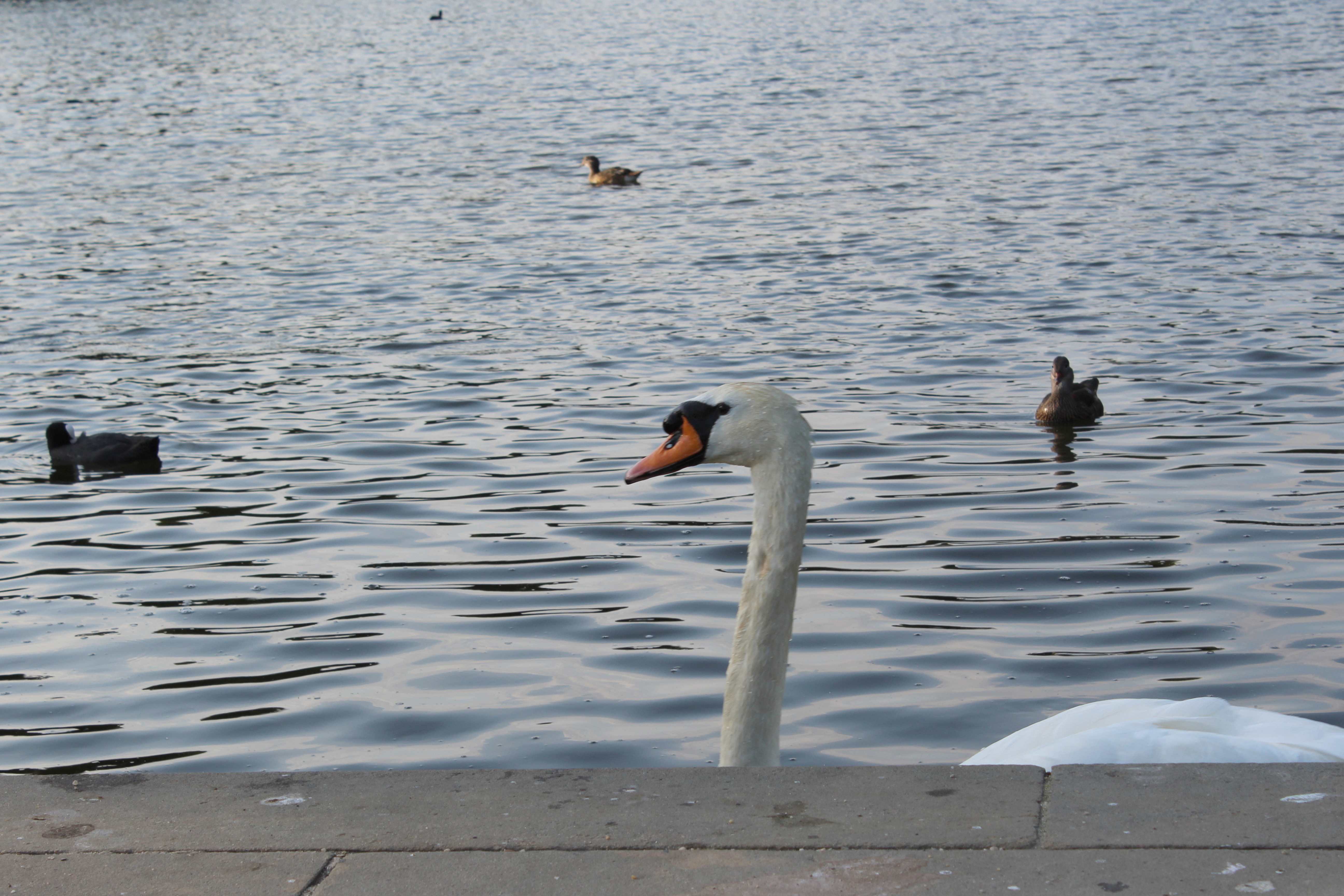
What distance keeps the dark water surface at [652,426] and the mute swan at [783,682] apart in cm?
145

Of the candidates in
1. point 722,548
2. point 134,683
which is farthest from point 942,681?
point 134,683

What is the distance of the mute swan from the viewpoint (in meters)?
4.07

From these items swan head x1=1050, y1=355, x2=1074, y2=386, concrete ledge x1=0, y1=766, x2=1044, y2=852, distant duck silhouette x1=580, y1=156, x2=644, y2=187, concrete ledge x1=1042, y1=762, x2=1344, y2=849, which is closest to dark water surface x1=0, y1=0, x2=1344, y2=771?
distant duck silhouette x1=580, y1=156, x2=644, y2=187

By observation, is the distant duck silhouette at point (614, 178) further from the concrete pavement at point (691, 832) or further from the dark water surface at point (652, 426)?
the concrete pavement at point (691, 832)

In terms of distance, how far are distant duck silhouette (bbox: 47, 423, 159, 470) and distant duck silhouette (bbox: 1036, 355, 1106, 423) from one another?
5501 mm

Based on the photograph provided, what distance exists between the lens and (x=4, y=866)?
3195 mm

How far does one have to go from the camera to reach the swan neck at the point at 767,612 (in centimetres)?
440

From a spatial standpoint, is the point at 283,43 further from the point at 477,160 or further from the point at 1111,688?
the point at 1111,688

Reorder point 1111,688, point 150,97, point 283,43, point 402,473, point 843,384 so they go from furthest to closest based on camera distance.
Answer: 1. point 283,43
2. point 150,97
3. point 843,384
4. point 402,473
5. point 1111,688

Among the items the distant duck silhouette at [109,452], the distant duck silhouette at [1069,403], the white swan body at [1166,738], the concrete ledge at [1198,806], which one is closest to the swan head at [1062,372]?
the distant duck silhouette at [1069,403]

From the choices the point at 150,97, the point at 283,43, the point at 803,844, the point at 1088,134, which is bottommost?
the point at 803,844

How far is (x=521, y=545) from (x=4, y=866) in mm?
5178

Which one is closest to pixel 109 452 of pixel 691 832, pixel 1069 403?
pixel 1069 403

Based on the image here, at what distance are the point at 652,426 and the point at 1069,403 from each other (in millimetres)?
2565
